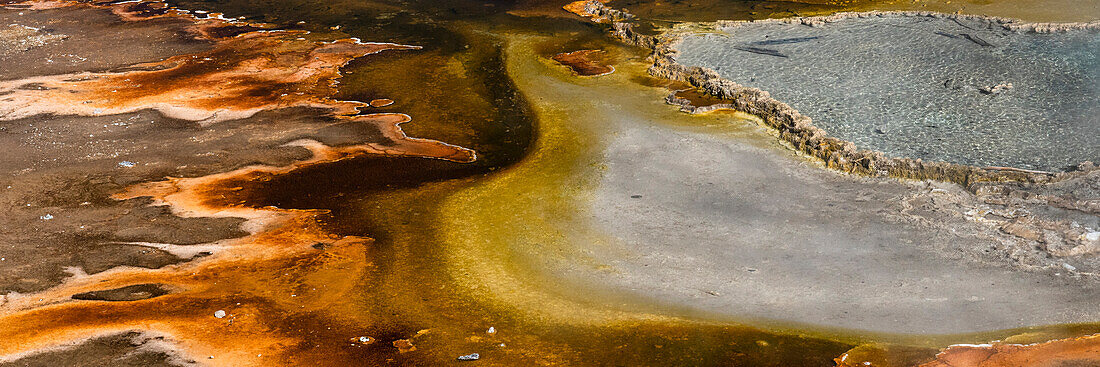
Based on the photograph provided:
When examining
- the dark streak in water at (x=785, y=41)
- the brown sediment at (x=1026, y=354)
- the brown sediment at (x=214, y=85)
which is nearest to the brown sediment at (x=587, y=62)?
the dark streak in water at (x=785, y=41)

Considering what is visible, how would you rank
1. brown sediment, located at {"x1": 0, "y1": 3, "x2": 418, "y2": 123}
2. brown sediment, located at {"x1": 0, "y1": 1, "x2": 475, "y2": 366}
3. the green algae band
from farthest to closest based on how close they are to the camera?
brown sediment, located at {"x1": 0, "y1": 3, "x2": 418, "y2": 123} → the green algae band → brown sediment, located at {"x1": 0, "y1": 1, "x2": 475, "y2": 366}

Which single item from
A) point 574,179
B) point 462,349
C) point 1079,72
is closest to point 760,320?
point 462,349

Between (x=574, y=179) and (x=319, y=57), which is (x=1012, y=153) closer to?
(x=574, y=179)

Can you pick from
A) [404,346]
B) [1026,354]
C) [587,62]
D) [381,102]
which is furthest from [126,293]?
[587,62]

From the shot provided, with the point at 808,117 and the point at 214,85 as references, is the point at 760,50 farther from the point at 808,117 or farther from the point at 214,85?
the point at 214,85

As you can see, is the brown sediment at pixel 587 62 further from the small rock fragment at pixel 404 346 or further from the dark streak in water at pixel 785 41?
the small rock fragment at pixel 404 346

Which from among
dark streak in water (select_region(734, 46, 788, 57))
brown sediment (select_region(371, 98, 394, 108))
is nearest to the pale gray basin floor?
dark streak in water (select_region(734, 46, 788, 57))

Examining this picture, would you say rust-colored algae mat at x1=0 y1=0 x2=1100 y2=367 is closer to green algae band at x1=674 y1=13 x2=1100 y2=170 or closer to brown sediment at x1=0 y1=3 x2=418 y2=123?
brown sediment at x1=0 y1=3 x2=418 y2=123
